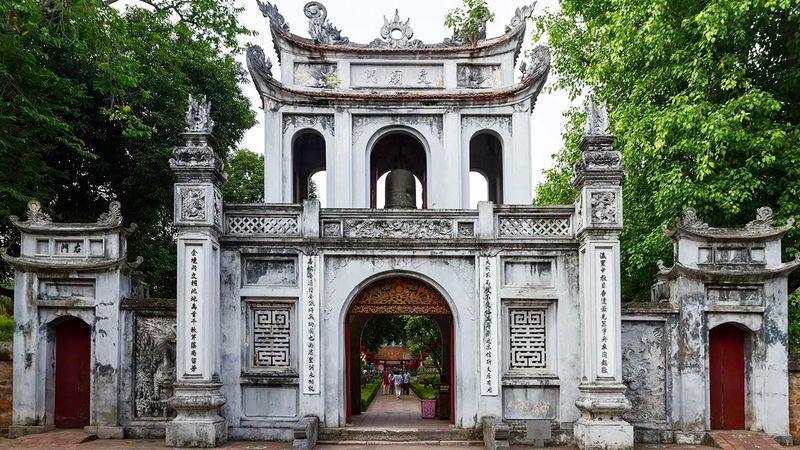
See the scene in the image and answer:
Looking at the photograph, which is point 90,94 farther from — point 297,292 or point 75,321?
point 297,292

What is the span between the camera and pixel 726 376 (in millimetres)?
12430

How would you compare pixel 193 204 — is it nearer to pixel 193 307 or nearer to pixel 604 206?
pixel 193 307

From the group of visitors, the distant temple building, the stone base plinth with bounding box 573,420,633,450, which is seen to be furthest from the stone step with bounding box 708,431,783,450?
the group of visitors

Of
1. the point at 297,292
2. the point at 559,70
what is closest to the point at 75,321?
the point at 297,292

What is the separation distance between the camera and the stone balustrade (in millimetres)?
12633

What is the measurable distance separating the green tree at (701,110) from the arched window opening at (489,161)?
8.91 feet

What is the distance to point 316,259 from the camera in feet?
41.4

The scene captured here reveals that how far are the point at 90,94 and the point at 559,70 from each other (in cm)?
1216

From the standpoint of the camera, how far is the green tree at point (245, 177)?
1084 inches

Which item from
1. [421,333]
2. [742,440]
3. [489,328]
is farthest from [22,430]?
[421,333]

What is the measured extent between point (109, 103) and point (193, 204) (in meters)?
8.24

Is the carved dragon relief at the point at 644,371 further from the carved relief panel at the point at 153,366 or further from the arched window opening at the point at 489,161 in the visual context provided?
the carved relief panel at the point at 153,366

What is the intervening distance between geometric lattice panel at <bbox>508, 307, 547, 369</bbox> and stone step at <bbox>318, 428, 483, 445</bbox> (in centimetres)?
137

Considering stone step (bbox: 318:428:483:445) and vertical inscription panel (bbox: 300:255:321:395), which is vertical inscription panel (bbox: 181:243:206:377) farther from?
stone step (bbox: 318:428:483:445)
